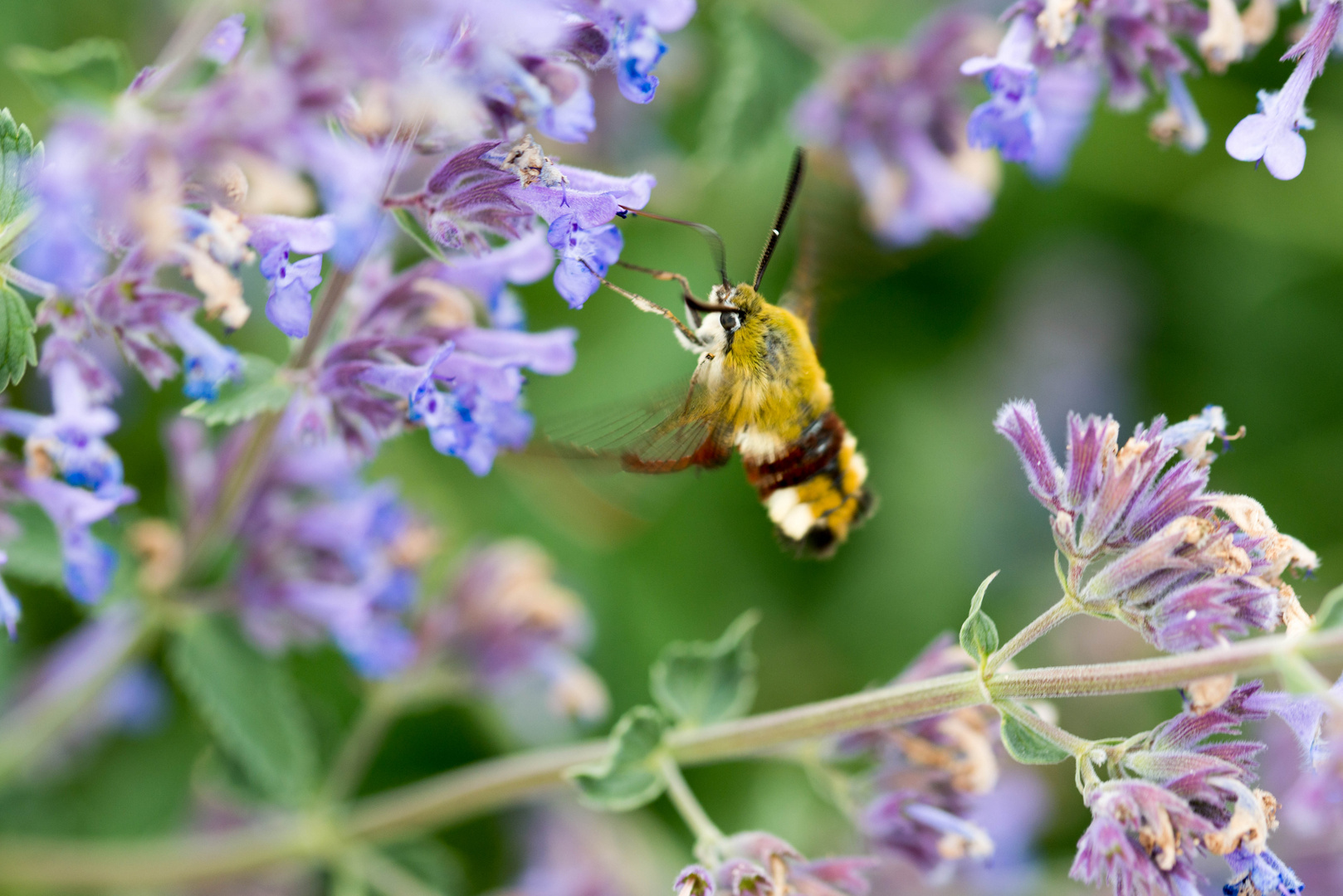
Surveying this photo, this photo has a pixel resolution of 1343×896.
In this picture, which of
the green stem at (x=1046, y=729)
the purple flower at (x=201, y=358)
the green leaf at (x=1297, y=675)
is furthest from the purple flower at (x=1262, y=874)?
the purple flower at (x=201, y=358)

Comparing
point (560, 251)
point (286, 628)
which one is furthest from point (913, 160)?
point (286, 628)

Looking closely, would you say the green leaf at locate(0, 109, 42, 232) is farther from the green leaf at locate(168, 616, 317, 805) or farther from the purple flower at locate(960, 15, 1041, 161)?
the purple flower at locate(960, 15, 1041, 161)

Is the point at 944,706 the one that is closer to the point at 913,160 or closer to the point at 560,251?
the point at 560,251

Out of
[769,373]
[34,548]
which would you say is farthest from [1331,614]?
[34,548]

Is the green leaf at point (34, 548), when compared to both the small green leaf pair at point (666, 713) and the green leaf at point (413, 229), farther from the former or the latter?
the small green leaf pair at point (666, 713)

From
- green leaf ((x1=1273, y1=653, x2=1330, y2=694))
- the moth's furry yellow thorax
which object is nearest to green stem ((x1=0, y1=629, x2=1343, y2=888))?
green leaf ((x1=1273, y1=653, x2=1330, y2=694))

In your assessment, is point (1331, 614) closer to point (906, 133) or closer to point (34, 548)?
point (906, 133)

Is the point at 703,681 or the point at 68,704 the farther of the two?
the point at 68,704

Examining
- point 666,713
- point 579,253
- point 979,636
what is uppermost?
point 579,253
